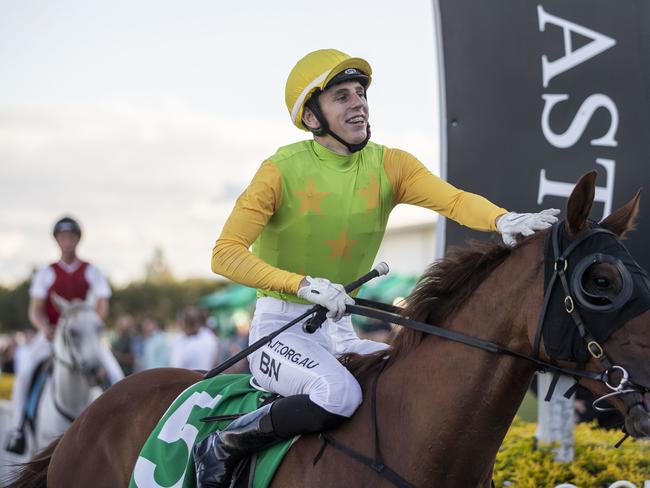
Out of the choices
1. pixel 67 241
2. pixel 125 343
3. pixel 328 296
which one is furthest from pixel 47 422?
pixel 125 343

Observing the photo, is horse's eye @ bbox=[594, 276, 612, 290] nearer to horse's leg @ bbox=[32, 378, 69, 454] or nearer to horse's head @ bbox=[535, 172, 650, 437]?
horse's head @ bbox=[535, 172, 650, 437]

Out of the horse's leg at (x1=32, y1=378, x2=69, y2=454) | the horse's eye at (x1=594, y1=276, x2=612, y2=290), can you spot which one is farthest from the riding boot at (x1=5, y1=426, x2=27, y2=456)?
the horse's eye at (x1=594, y1=276, x2=612, y2=290)

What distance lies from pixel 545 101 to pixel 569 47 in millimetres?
354

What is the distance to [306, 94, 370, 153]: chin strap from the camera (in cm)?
384

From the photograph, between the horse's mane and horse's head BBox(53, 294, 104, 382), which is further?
horse's head BBox(53, 294, 104, 382)

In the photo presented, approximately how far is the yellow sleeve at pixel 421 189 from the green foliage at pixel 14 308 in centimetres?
4253

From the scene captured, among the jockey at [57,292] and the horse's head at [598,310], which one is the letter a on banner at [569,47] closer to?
the horse's head at [598,310]

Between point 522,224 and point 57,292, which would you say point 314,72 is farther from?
point 57,292

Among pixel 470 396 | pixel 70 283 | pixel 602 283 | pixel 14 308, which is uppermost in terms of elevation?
pixel 602 283

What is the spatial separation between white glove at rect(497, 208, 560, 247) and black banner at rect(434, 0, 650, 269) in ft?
7.24

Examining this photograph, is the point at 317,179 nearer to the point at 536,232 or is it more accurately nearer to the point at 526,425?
the point at 536,232

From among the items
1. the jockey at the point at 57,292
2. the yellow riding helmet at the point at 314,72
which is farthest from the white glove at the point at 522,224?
the jockey at the point at 57,292

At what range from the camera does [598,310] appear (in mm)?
2883

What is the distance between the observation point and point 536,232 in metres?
3.26
